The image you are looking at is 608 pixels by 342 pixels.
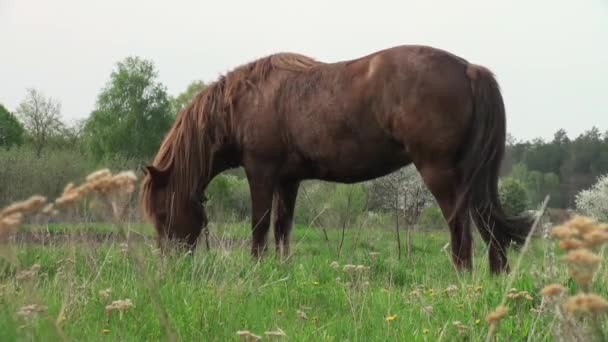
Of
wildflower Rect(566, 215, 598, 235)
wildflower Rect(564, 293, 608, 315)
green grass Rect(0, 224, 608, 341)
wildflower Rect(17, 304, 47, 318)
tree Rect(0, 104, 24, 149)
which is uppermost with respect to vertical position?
tree Rect(0, 104, 24, 149)

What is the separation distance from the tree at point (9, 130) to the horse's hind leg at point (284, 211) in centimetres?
3505

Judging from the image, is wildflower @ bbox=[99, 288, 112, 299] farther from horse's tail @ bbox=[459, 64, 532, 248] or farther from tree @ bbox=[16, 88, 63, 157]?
tree @ bbox=[16, 88, 63, 157]

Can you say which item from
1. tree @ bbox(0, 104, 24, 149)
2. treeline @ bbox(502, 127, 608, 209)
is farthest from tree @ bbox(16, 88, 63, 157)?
treeline @ bbox(502, 127, 608, 209)

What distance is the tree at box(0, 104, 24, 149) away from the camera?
132 ft

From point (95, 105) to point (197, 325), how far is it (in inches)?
1964

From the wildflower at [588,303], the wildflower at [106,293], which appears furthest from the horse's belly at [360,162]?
the wildflower at [588,303]

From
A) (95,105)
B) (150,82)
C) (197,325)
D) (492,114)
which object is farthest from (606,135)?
(197,325)

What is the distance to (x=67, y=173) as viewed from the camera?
2636cm

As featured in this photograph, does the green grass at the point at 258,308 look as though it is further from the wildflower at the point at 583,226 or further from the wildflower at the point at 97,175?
the wildflower at the point at 583,226

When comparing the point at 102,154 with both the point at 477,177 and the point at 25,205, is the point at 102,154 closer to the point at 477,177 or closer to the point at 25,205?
the point at 477,177

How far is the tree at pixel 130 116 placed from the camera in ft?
155

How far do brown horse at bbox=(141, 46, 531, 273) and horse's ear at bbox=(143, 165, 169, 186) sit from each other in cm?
1

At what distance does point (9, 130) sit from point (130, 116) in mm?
9474

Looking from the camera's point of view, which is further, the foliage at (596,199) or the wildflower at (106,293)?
the foliage at (596,199)
